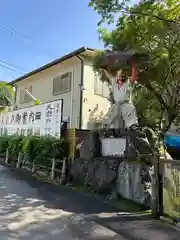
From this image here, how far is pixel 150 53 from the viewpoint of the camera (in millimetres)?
8562

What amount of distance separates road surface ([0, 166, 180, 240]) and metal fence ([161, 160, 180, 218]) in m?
0.38

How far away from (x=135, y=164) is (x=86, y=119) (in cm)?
834

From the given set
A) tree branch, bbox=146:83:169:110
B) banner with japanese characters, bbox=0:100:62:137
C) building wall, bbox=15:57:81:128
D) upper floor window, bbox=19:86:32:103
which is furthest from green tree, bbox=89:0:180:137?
upper floor window, bbox=19:86:32:103

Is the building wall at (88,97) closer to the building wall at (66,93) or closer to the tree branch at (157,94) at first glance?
the building wall at (66,93)

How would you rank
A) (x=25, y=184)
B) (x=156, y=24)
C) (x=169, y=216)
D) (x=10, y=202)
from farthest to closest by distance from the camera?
1. (x=25, y=184)
2. (x=156, y=24)
3. (x=10, y=202)
4. (x=169, y=216)

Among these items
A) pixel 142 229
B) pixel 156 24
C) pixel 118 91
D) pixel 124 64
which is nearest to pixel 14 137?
pixel 118 91

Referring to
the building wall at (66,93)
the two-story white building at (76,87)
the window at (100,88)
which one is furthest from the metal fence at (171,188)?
the window at (100,88)

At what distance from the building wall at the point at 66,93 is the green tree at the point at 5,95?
5.46 ft

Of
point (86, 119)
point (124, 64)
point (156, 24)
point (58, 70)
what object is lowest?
point (86, 119)

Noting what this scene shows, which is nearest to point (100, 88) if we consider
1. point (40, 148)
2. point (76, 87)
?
point (76, 87)

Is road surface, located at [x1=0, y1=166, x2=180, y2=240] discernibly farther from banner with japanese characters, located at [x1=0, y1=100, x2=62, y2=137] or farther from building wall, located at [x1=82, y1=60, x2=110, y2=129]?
building wall, located at [x1=82, y1=60, x2=110, y2=129]

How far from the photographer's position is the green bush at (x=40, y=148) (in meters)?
10.4

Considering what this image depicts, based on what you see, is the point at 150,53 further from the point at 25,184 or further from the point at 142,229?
the point at 25,184

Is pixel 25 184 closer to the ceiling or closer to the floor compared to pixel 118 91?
closer to the floor
